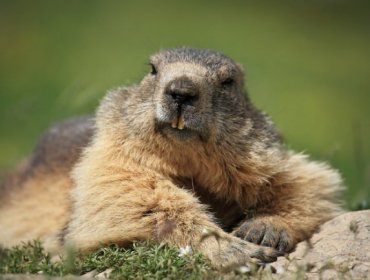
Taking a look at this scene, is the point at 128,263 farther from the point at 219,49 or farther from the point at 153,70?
the point at 219,49

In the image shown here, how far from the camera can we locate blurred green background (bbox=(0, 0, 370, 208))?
14.6 meters

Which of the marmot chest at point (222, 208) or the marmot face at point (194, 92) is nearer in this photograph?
the marmot face at point (194, 92)

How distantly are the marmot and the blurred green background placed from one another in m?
5.37

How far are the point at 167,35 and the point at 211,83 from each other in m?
13.7

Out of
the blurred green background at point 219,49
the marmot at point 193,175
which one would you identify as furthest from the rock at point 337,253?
the blurred green background at point 219,49

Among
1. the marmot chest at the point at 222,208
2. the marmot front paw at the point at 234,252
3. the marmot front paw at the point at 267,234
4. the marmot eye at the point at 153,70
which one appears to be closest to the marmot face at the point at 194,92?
the marmot eye at the point at 153,70

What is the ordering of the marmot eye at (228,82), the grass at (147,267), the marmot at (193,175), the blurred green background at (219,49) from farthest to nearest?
1. the blurred green background at (219,49)
2. the marmot eye at (228,82)
3. the marmot at (193,175)
4. the grass at (147,267)

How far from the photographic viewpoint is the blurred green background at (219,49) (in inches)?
573

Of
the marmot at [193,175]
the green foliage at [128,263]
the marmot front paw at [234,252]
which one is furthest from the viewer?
the marmot at [193,175]

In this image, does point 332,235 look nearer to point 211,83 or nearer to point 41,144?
point 211,83

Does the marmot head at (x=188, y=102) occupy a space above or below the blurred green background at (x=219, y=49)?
below

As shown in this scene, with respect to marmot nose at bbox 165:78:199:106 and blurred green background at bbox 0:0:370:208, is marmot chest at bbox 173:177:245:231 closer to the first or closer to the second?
marmot nose at bbox 165:78:199:106

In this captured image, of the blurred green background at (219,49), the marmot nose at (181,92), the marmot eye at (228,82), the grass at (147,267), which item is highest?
the blurred green background at (219,49)

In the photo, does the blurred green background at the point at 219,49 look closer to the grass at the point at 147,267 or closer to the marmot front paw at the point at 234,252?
the marmot front paw at the point at 234,252
